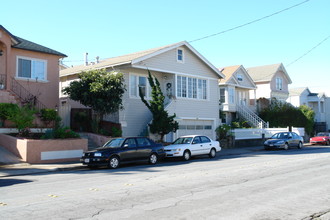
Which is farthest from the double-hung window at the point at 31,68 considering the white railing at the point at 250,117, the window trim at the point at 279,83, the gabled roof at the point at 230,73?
the window trim at the point at 279,83

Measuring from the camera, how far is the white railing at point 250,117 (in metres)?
34.6

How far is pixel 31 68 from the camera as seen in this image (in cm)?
2339

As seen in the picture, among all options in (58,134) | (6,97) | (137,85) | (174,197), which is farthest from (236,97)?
(174,197)

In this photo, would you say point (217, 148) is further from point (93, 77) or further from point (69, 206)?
point (69, 206)

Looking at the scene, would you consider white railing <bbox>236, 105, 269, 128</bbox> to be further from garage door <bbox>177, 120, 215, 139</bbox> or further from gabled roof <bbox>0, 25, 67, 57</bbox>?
gabled roof <bbox>0, 25, 67, 57</bbox>

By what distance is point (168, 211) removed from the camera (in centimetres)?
700

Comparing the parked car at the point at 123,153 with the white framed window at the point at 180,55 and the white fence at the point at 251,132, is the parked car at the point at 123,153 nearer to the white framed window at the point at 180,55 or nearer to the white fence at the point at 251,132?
the white framed window at the point at 180,55

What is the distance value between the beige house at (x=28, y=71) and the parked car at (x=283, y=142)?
53.0ft

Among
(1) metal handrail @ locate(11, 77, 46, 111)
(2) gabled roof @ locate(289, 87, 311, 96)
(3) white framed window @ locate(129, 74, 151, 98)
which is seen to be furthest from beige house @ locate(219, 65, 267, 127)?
(1) metal handrail @ locate(11, 77, 46, 111)

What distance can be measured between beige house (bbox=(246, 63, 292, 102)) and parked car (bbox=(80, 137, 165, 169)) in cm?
2860

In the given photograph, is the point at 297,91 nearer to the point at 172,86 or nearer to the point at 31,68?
the point at 172,86

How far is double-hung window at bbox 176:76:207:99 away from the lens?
1056 inches

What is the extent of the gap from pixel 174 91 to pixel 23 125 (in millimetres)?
11497

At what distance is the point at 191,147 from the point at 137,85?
7.63 m
